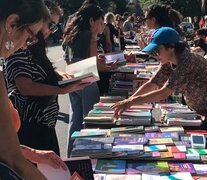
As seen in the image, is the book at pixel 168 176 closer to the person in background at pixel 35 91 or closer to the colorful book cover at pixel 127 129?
the colorful book cover at pixel 127 129

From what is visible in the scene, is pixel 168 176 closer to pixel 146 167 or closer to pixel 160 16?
pixel 146 167

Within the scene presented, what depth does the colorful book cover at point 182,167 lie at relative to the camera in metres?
1.96

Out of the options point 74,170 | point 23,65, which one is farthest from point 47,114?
point 74,170

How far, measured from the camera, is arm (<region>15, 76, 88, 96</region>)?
94.4 inches

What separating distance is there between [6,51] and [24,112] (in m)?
1.24

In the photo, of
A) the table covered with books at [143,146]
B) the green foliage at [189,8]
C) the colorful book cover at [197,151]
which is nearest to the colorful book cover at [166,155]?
the table covered with books at [143,146]

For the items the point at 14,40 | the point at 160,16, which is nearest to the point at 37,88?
the point at 14,40

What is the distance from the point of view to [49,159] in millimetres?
1711

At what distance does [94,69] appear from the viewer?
2607 mm

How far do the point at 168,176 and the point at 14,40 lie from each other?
99cm

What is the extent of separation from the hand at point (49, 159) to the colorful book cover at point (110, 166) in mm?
316

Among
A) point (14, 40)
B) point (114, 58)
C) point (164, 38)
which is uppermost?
point (14, 40)

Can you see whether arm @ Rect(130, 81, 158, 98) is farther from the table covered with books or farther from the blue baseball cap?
the blue baseball cap

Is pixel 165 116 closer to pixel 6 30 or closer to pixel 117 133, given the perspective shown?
pixel 117 133
